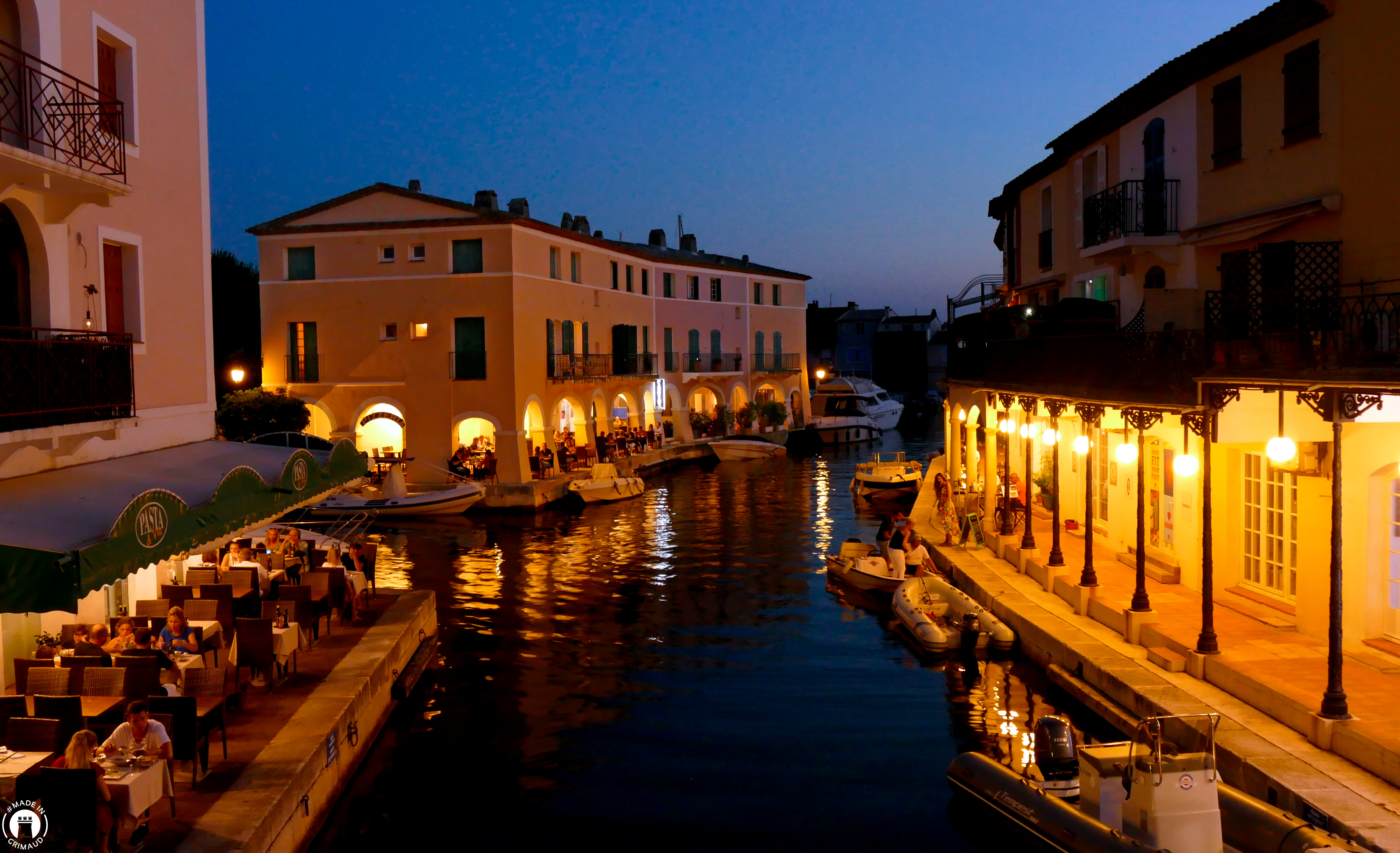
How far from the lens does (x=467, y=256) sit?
39156 millimetres

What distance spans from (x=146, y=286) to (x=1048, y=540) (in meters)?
16.7

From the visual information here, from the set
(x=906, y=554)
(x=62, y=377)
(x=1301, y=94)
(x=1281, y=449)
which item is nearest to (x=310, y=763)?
(x=62, y=377)

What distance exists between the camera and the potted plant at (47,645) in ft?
37.4

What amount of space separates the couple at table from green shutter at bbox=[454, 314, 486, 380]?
1169 inches

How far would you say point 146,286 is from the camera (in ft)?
48.9

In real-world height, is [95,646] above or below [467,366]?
below

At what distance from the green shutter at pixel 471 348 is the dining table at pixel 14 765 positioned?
3030 centimetres

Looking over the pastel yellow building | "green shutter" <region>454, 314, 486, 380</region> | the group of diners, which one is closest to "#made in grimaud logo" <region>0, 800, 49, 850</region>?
the group of diners

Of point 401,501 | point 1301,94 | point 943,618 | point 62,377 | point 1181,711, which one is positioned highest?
point 1301,94

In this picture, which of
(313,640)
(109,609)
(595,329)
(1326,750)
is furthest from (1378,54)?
(595,329)

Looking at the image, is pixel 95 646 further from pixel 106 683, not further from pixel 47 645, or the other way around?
pixel 47 645

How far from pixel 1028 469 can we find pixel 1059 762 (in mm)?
11600

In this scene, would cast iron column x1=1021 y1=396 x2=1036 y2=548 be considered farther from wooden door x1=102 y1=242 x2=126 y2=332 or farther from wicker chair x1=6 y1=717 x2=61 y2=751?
wicker chair x1=6 y1=717 x2=61 y2=751

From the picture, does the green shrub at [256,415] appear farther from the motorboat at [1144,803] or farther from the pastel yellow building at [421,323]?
the motorboat at [1144,803]
